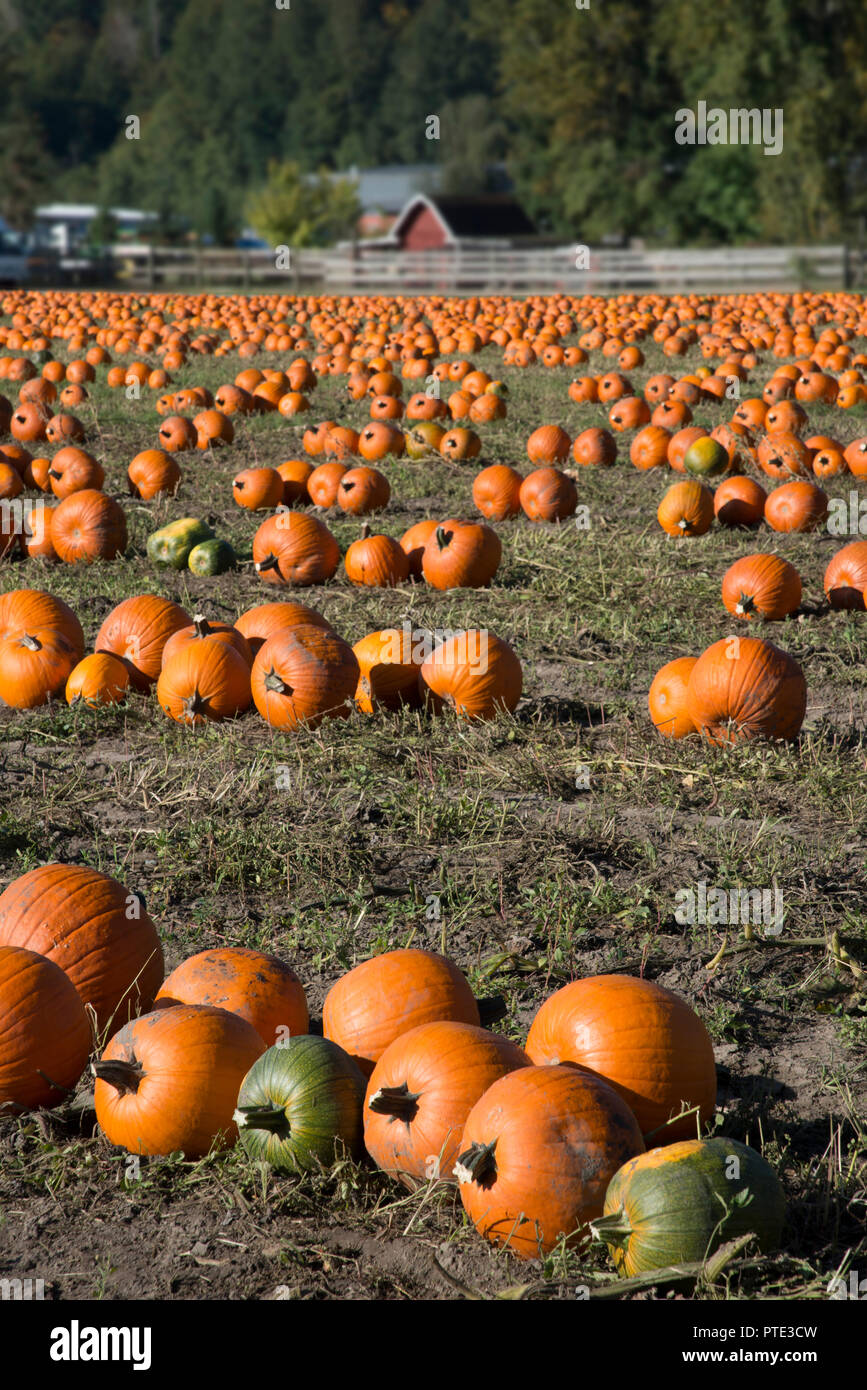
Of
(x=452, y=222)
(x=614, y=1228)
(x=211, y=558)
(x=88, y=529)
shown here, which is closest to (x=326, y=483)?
(x=211, y=558)

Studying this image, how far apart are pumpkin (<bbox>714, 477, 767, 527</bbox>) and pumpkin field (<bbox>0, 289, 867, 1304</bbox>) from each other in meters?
0.03

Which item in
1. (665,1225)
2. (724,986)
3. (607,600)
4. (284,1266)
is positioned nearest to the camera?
(665,1225)

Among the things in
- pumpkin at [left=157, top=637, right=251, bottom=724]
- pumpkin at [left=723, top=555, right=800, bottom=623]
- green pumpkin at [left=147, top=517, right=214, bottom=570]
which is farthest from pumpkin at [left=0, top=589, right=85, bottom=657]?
pumpkin at [left=723, top=555, right=800, bottom=623]

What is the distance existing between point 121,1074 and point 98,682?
3.18 m

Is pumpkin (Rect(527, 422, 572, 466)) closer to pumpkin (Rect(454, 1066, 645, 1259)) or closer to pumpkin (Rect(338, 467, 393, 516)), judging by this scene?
pumpkin (Rect(338, 467, 393, 516))

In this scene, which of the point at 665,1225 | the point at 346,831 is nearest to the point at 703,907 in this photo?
the point at 346,831

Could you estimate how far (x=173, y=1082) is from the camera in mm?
2930

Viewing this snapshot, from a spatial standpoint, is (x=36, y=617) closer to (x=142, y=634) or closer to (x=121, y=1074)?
(x=142, y=634)

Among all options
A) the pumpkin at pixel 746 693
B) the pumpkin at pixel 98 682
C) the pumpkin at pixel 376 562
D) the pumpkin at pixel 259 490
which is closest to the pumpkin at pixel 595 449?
the pumpkin at pixel 259 490

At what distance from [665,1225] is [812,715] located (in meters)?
3.59

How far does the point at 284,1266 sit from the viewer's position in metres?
2.64

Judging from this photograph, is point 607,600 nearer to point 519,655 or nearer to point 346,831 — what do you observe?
point 519,655

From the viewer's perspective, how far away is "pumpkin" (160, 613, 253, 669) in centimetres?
571

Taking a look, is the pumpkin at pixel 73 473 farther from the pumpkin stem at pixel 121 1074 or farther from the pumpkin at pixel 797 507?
the pumpkin stem at pixel 121 1074
